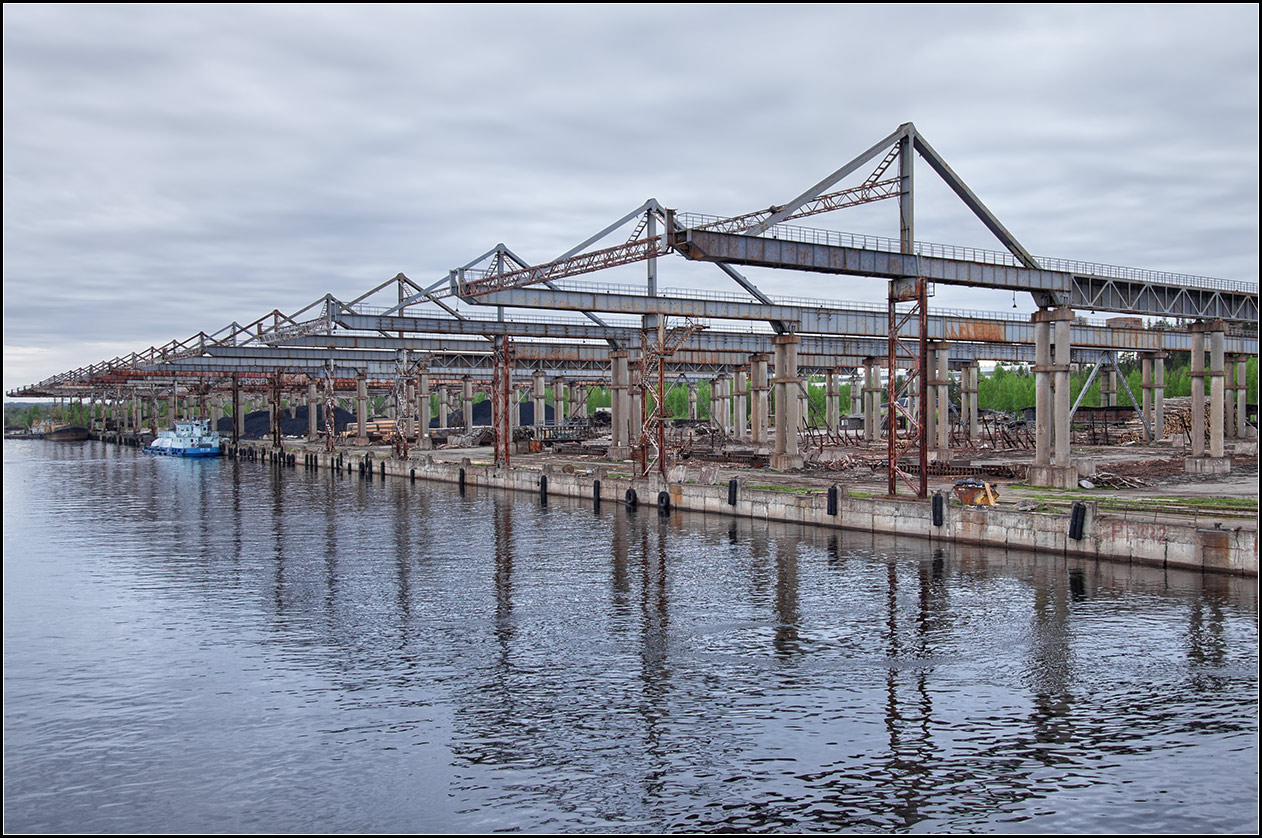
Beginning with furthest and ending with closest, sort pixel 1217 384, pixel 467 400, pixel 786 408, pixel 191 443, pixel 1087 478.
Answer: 1. pixel 467 400
2. pixel 191 443
3. pixel 786 408
4. pixel 1217 384
5. pixel 1087 478

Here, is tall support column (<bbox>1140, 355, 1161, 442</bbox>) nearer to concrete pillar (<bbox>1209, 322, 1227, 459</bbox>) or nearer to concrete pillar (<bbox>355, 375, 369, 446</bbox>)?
concrete pillar (<bbox>1209, 322, 1227, 459</bbox>)

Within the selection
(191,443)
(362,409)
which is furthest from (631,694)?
(191,443)

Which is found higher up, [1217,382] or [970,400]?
[1217,382]

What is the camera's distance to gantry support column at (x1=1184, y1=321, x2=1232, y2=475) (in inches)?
2156

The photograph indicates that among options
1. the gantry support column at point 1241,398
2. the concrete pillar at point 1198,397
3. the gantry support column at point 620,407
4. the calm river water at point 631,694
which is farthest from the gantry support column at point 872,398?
the calm river water at point 631,694

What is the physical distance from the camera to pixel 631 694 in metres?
18.0

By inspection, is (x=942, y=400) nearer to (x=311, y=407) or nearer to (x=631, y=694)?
(x=631, y=694)

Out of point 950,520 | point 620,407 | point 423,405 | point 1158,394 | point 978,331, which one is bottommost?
point 950,520

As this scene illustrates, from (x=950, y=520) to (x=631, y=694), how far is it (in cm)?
2133

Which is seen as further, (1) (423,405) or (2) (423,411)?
(1) (423,405)

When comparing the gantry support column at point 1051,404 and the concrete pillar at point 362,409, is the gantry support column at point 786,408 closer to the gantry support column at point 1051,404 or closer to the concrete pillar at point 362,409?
the gantry support column at point 1051,404

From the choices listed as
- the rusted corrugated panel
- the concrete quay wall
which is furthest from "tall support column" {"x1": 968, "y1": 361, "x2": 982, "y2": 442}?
the concrete quay wall

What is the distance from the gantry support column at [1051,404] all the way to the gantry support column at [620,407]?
34.0m

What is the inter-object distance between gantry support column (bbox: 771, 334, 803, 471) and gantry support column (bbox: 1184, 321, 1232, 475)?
72.2 ft
